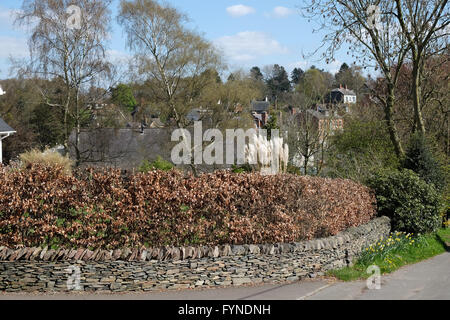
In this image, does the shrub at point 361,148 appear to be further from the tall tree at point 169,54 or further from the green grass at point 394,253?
the tall tree at point 169,54

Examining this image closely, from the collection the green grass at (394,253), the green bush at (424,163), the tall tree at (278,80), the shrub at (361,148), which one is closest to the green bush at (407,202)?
the green grass at (394,253)

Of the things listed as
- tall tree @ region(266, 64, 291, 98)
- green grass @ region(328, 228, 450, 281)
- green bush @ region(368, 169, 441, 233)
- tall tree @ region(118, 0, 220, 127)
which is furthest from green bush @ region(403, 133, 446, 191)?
tall tree @ region(266, 64, 291, 98)

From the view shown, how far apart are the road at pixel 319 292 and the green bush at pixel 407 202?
445cm

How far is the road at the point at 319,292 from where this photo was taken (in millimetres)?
7586

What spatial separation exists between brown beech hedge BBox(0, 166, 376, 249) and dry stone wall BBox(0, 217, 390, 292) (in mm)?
400

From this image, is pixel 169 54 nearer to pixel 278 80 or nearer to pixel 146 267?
pixel 146 267

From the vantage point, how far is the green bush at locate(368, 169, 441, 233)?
46.2ft

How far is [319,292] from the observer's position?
8141mm

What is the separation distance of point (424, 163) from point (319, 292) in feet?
33.3

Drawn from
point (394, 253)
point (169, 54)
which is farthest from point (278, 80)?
point (394, 253)

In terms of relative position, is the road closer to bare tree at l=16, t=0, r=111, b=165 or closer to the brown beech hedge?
the brown beech hedge

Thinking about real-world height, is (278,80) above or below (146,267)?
above
